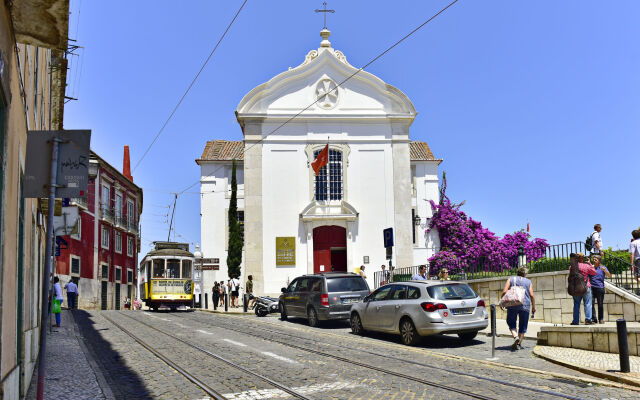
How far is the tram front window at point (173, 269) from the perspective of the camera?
108 ft

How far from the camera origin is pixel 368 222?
3409 centimetres

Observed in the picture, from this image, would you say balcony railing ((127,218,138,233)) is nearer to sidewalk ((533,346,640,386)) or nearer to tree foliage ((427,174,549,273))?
tree foliage ((427,174,549,273))

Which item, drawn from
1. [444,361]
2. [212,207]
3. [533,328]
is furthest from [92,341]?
[212,207]

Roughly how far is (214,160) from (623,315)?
95.0 ft

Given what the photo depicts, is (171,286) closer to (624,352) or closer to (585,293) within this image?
(585,293)

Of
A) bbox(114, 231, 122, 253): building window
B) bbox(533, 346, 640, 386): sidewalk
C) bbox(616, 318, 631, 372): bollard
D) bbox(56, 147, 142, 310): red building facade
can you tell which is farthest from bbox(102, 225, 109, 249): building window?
bbox(616, 318, 631, 372): bollard

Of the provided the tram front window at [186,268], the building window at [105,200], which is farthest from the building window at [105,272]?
the tram front window at [186,268]

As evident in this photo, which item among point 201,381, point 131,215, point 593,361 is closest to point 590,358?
point 593,361

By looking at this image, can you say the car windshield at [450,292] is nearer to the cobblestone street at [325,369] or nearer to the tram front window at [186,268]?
the cobblestone street at [325,369]

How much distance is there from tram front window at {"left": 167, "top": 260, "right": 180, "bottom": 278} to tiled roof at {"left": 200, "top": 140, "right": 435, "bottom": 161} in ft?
31.4

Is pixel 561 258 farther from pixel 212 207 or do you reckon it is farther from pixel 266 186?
pixel 212 207

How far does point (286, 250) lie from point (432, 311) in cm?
1963

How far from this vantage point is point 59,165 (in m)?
6.25

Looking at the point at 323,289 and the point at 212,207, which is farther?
the point at 212,207
